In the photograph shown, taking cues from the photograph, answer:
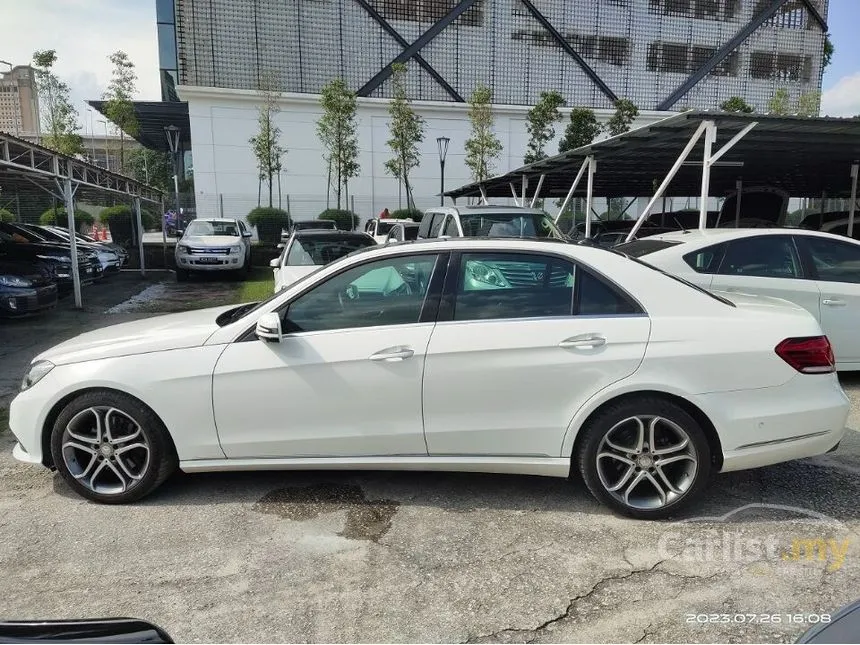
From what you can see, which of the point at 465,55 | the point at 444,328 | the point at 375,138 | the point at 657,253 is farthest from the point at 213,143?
the point at 444,328

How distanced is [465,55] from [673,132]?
26.4m

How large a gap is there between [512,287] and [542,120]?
27751 millimetres

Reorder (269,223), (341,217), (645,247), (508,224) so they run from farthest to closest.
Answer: (341,217) → (269,223) → (508,224) → (645,247)

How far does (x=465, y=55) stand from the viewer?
33406mm

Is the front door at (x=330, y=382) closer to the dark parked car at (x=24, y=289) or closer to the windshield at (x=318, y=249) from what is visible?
the windshield at (x=318, y=249)

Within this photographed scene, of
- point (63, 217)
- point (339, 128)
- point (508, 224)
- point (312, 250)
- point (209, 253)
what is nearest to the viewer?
point (508, 224)

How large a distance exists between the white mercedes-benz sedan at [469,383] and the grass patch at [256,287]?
8.75 m

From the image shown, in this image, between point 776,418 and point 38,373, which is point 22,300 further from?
point 776,418

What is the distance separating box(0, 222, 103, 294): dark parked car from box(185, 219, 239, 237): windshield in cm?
293

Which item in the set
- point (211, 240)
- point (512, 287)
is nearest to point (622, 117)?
point (211, 240)

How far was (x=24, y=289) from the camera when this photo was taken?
9742 millimetres

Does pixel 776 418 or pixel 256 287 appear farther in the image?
pixel 256 287

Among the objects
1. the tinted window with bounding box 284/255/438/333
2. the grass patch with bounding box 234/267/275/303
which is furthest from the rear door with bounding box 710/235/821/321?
the grass patch with bounding box 234/267/275/303

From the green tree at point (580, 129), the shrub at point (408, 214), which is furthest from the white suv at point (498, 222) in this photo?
the green tree at point (580, 129)
